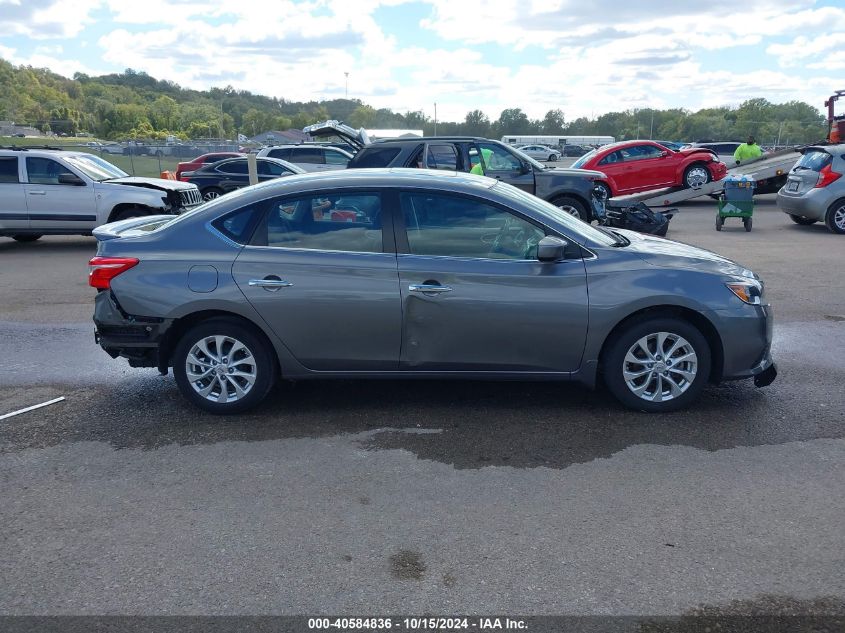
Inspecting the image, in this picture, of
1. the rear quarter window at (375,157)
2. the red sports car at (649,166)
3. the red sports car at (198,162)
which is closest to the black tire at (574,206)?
the rear quarter window at (375,157)

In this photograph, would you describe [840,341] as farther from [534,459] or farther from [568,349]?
[534,459]

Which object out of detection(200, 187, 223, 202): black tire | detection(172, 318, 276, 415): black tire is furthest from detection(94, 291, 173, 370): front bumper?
detection(200, 187, 223, 202): black tire

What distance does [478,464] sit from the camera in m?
4.79

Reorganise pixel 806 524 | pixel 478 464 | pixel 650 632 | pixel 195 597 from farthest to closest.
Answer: pixel 478 464 → pixel 806 524 → pixel 195 597 → pixel 650 632

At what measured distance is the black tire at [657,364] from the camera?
544 cm

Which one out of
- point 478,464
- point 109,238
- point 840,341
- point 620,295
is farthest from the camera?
point 840,341

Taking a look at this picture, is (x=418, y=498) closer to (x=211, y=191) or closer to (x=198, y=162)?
(x=211, y=191)

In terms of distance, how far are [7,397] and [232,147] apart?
1486 inches

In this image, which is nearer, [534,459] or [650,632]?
[650,632]

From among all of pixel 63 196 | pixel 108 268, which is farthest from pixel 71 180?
pixel 108 268

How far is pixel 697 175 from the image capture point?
20.7m

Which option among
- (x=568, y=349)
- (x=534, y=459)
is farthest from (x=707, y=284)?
(x=534, y=459)

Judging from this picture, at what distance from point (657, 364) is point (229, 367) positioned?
3.06m

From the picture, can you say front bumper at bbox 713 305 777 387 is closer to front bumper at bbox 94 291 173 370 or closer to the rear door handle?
the rear door handle
